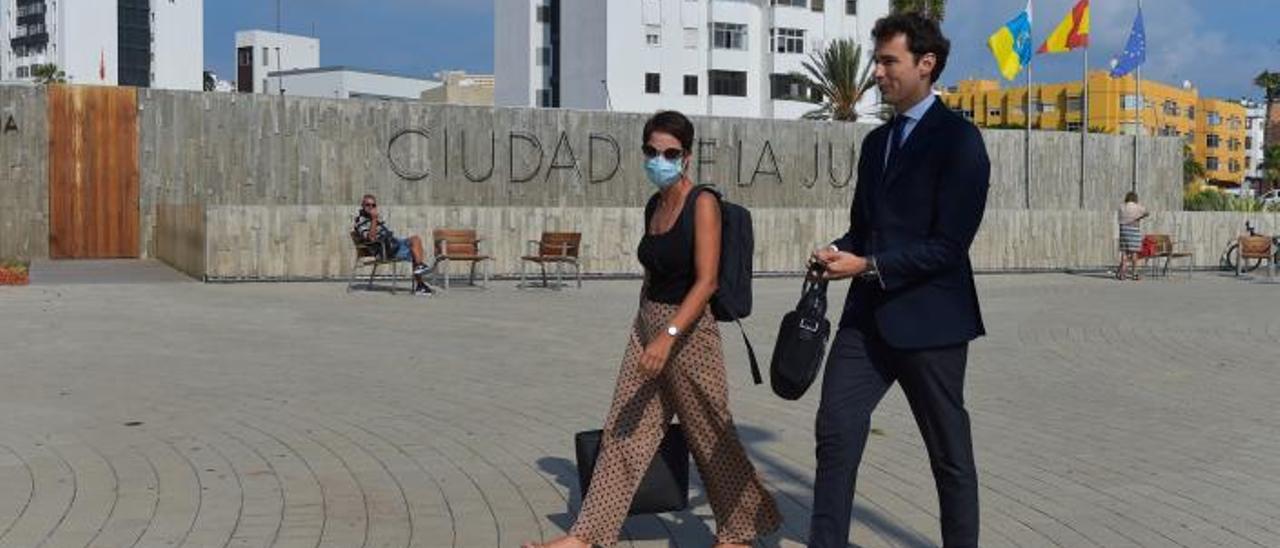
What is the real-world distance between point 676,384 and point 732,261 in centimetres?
45

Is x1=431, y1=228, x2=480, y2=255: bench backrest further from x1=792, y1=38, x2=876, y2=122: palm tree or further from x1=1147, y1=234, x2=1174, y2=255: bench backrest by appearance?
x1=792, y1=38, x2=876, y2=122: palm tree

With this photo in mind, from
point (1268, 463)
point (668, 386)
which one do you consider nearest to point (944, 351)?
point (668, 386)

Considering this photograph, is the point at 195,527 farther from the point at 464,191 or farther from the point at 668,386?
the point at 464,191

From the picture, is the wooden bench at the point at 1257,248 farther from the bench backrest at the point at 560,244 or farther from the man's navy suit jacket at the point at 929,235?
the man's navy suit jacket at the point at 929,235

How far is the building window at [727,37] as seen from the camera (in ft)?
231

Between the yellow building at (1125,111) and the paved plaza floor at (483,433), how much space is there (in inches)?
3711

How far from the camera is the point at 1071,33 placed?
31.3 m

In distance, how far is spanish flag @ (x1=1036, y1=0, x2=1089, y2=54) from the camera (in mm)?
30891

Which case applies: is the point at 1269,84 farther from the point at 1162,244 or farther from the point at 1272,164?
the point at 1162,244

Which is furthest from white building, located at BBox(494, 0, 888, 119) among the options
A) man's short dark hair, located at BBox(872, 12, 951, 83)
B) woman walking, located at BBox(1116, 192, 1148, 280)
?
man's short dark hair, located at BBox(872, 12, 951, 83)

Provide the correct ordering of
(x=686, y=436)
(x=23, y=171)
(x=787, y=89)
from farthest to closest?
1. (x=787, y=89)
2. (x=23, y=171)
3. (x=686, y=436)

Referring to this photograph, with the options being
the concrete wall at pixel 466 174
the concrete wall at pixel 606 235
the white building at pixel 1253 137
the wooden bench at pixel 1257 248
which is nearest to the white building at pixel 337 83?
the white building at pixel 1253 137

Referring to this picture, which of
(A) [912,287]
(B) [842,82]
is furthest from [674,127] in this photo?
(B) [842,82]

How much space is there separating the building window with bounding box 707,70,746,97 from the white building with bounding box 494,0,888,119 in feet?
0.17
